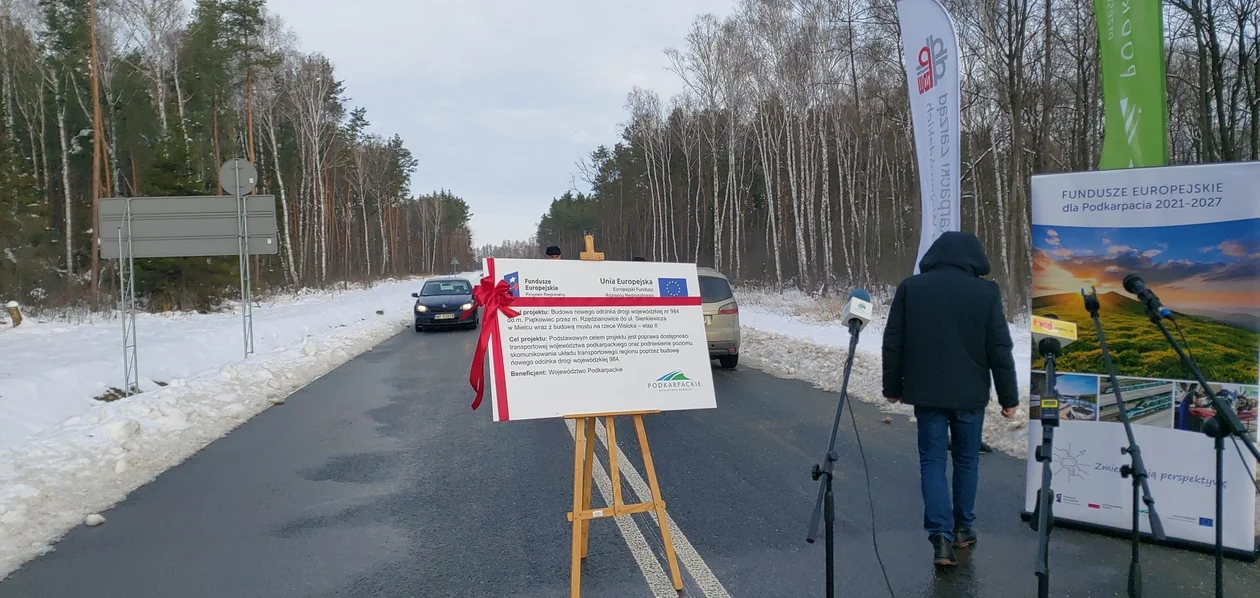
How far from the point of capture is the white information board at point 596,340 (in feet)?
13.1

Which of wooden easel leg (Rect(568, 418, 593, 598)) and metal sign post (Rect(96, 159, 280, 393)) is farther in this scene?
metal sign post (Rect(96, 159, 280, 393))

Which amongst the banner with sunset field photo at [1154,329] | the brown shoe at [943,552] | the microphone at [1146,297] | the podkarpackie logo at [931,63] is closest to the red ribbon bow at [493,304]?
the brown shoe at [943,552]

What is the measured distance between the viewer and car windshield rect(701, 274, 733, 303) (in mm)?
12766

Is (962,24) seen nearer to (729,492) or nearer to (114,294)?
(729,492)

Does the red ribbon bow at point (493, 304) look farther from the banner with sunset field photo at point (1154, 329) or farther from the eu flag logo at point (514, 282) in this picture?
the banner with sunset field photo at point (1154, 329)

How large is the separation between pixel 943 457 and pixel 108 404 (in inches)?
373

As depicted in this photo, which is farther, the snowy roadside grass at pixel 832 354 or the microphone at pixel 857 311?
the snowy roadside grass at pixel 832 354

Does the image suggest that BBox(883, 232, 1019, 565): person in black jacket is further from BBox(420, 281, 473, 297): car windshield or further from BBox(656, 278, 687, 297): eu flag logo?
BBox(420, 281, 473, 297): car windshield

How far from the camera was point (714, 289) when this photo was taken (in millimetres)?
12859

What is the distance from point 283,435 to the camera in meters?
8.70

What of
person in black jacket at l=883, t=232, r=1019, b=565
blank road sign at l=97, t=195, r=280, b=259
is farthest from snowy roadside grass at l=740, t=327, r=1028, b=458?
blank road sign at l=97, t=195, r=280, b=259

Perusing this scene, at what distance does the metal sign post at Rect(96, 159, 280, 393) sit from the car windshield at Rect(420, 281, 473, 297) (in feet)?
30.2

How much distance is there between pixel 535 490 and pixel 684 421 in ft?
10.3

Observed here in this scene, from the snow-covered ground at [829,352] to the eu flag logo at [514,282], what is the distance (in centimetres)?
471
